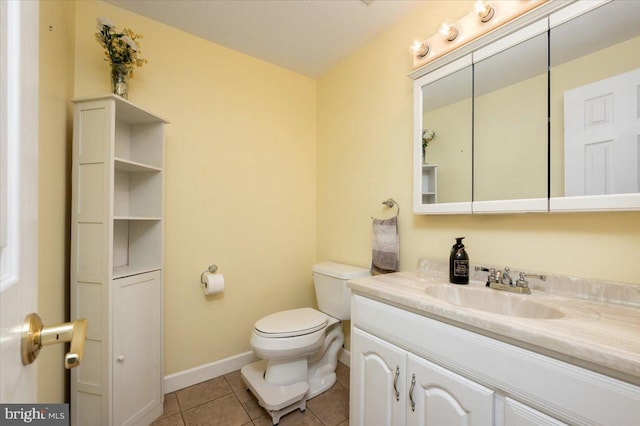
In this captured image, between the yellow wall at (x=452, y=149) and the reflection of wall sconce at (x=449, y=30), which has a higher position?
the reflection of wall sconce at (x=449, y=30)

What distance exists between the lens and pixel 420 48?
1.51 metres

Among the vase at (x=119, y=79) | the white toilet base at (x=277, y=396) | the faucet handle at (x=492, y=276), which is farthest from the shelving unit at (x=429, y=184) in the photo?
the vase at (x=119, y=79)

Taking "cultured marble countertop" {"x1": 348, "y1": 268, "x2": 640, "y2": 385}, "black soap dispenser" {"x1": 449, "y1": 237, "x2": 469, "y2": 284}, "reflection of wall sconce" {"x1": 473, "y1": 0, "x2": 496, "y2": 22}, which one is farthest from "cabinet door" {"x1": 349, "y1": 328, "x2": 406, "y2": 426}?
"reflection of wall sconce" {"x1": 473, "y1": 0, "x2": 496, "y2": 22}

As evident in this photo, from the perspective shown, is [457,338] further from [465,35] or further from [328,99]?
[328,99]

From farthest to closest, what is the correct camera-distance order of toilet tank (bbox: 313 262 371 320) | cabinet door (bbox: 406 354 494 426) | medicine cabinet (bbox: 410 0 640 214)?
toilet tank (bbox: 313 262 371 320) → medicine cabinet (bbox: 410 0 640 214) → cabinet door (bbox: 406 354 494 426)

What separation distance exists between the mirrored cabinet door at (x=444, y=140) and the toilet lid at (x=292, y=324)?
92 cm

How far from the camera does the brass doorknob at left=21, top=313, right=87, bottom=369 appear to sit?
1.29 feet

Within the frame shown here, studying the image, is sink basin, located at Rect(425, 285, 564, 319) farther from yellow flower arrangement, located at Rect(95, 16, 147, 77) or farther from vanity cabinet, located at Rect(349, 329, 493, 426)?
yellow flower arrangement, located at Rect(95, 16, 147, 77)

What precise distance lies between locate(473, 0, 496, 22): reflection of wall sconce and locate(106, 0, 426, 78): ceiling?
45cm

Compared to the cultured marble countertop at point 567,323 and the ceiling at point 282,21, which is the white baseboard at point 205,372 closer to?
the cultured marble countertop at point 567,323

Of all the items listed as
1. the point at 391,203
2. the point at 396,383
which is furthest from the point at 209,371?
the point at 391,203

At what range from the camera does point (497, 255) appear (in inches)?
50.6

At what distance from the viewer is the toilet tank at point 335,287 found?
5.93 feet

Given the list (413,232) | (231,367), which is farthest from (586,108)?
(231,367)
